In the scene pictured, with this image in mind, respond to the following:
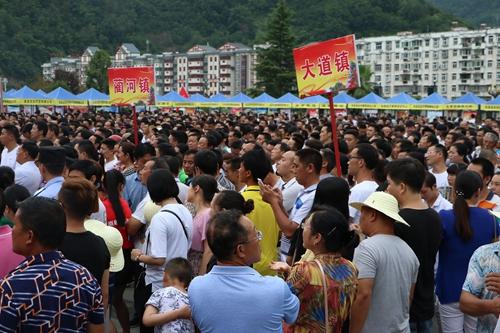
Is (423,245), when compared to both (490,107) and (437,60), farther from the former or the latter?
(437,60)

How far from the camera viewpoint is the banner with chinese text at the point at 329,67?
6449 millimetres

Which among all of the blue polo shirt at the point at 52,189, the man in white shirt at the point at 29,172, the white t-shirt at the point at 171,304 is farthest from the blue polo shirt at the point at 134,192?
the white t-shirt at the point at 171,304

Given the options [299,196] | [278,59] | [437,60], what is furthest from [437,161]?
[437,60]

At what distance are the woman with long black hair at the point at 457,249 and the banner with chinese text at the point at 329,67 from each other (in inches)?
96.9

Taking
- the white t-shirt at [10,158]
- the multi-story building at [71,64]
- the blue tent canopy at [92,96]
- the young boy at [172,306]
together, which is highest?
the multi-story building at [71,64]

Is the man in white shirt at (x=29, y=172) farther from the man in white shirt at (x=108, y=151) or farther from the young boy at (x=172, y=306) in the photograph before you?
the young boy at (x=172, y=306)

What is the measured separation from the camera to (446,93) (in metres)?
116

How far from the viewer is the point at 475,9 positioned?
18688 cm

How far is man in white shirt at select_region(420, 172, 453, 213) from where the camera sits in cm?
532

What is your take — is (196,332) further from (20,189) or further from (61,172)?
(61,172)

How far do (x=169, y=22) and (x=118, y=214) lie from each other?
138760 millimetres

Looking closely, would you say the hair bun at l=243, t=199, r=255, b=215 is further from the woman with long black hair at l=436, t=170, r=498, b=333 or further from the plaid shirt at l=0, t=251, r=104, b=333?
the plaid shirt at l=0, t=251, r=104, b=333

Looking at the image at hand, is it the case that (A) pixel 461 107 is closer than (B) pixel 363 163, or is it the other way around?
(B) pixel 363 163

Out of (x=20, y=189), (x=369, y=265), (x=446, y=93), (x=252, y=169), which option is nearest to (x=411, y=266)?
(x=369, y=265)
